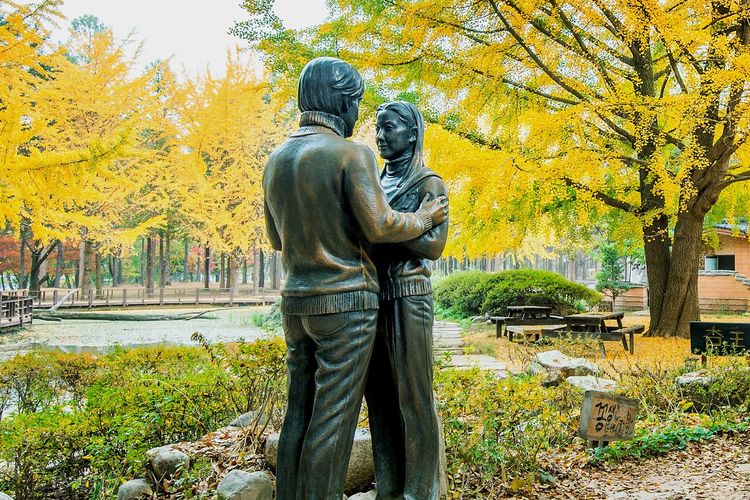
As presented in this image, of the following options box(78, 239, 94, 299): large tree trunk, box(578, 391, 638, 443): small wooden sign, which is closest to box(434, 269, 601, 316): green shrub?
box(578, 391, 638, 443): small wooden sign

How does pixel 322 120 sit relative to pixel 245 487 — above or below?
above

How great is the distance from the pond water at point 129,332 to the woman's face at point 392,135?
7757 millimetres

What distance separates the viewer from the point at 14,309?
10.9m

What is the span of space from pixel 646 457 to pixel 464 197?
210 inches

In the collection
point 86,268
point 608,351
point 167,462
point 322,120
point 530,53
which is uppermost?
point 530,53

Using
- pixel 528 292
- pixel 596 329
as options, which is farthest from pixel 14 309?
pixel 596 329

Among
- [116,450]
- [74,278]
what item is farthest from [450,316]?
[74,278]

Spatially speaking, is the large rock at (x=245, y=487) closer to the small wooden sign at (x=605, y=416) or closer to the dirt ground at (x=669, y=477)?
the dirt ground at (x=669, y=477)

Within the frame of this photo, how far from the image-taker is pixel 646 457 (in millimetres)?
4043

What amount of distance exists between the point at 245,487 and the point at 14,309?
10409 mm

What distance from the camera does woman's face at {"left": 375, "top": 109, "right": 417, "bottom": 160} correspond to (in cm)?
208

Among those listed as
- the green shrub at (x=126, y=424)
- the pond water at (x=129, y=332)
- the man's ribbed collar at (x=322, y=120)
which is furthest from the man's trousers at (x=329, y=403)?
the pond water at (x=129, y=332)

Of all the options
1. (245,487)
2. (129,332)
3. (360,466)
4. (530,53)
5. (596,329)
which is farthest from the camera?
(129,332)

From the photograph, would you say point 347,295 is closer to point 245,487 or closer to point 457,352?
point 245,487
